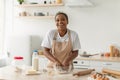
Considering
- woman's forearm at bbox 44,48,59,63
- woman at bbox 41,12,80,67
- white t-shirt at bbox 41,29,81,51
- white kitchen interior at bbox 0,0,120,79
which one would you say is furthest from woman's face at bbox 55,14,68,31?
white kitchen interior at bbox 0,0,120,79

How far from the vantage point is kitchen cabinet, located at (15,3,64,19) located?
4875mm

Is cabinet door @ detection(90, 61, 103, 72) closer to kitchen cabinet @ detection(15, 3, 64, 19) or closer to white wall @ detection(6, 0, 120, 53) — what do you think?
white wall @ detection(6, 0, 120, 53)

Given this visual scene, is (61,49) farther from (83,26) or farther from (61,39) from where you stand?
(83,26)

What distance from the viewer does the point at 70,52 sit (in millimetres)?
2781

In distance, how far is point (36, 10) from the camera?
16.4ft

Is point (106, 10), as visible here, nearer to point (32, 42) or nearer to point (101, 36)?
point (101, 36)

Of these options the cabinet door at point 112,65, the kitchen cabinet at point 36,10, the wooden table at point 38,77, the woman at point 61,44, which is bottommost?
the cabinet door at point 112,65

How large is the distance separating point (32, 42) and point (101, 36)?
1458 mm

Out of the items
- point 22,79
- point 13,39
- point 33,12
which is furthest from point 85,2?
point 22,79

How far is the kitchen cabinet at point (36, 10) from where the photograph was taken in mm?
4875

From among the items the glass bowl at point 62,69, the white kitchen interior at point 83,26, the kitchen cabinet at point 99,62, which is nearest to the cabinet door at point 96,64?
the kitchen cabinet at point 99,62

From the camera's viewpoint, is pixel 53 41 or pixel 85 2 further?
pixel 85 2

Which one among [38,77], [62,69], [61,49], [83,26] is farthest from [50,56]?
[83,26]

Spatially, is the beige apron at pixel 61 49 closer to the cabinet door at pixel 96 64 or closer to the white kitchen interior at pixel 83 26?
the cabinet door at pixel 96 64
